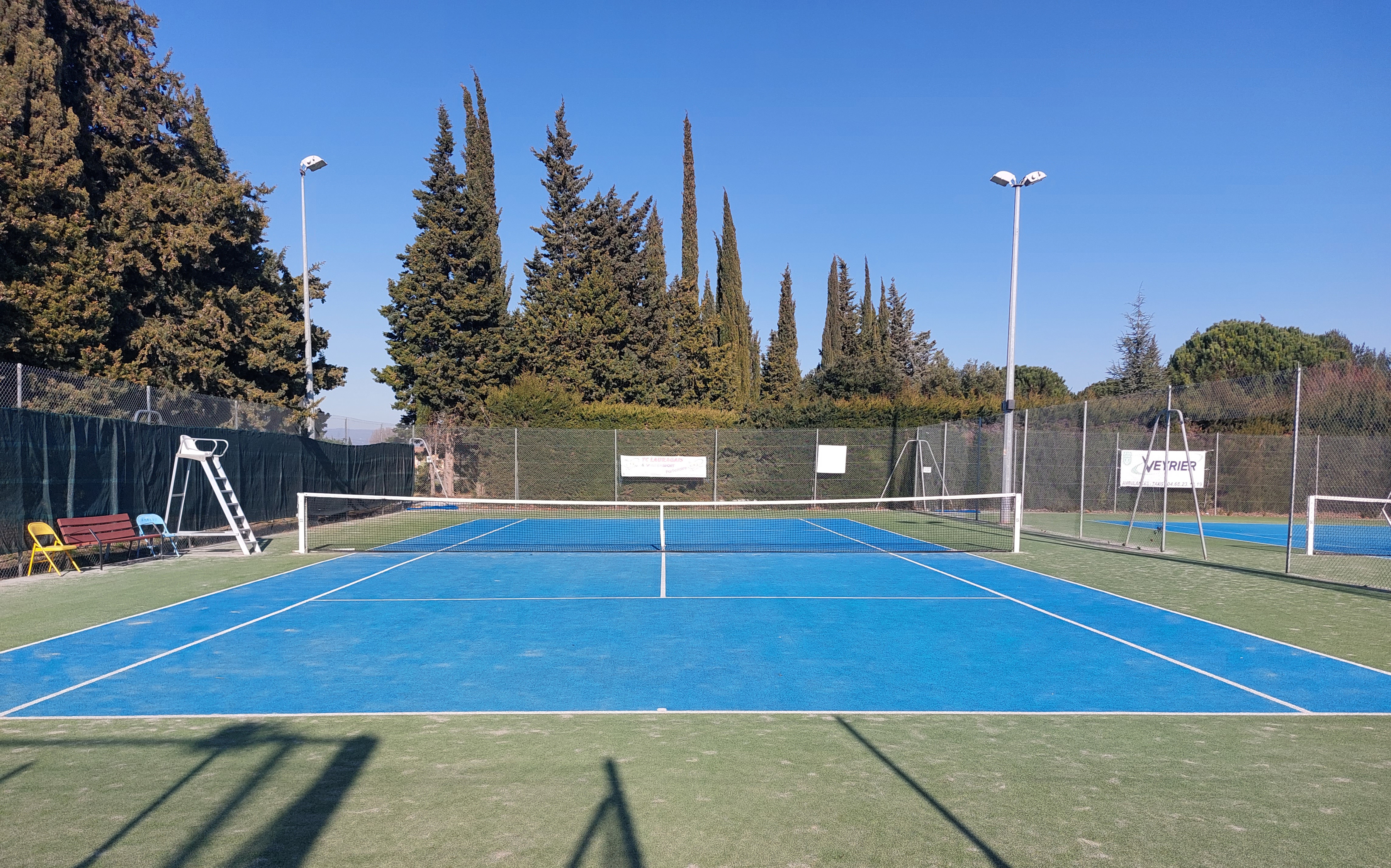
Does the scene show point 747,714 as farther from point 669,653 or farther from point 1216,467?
point 1216,467

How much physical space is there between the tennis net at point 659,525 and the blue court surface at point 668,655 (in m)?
3.27

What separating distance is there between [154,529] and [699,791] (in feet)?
46.2

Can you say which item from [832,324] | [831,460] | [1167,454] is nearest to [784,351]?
[832,324]

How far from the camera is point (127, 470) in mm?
13867

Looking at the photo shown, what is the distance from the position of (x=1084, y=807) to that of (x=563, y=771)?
105 inches

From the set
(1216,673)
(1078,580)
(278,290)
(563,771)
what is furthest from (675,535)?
(278,290)

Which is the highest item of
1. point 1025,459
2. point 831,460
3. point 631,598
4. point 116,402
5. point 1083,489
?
point 116,402

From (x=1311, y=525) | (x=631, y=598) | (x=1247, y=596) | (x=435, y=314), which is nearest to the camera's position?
(x=631, y=598)

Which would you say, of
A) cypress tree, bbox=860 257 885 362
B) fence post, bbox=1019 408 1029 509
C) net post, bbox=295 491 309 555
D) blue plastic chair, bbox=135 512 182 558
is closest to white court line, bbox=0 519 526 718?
net post, bbox=295 491 309 555

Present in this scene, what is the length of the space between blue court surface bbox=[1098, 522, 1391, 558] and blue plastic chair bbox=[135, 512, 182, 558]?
19892 millimetres

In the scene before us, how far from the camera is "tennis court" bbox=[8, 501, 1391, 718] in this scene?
581cm

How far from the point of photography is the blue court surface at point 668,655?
580 centimetres

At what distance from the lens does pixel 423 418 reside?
28.5 m

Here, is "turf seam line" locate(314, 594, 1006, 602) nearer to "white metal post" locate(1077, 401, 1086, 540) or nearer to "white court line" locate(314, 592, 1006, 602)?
"white court line" locate(314, 592, 1006, 602)
